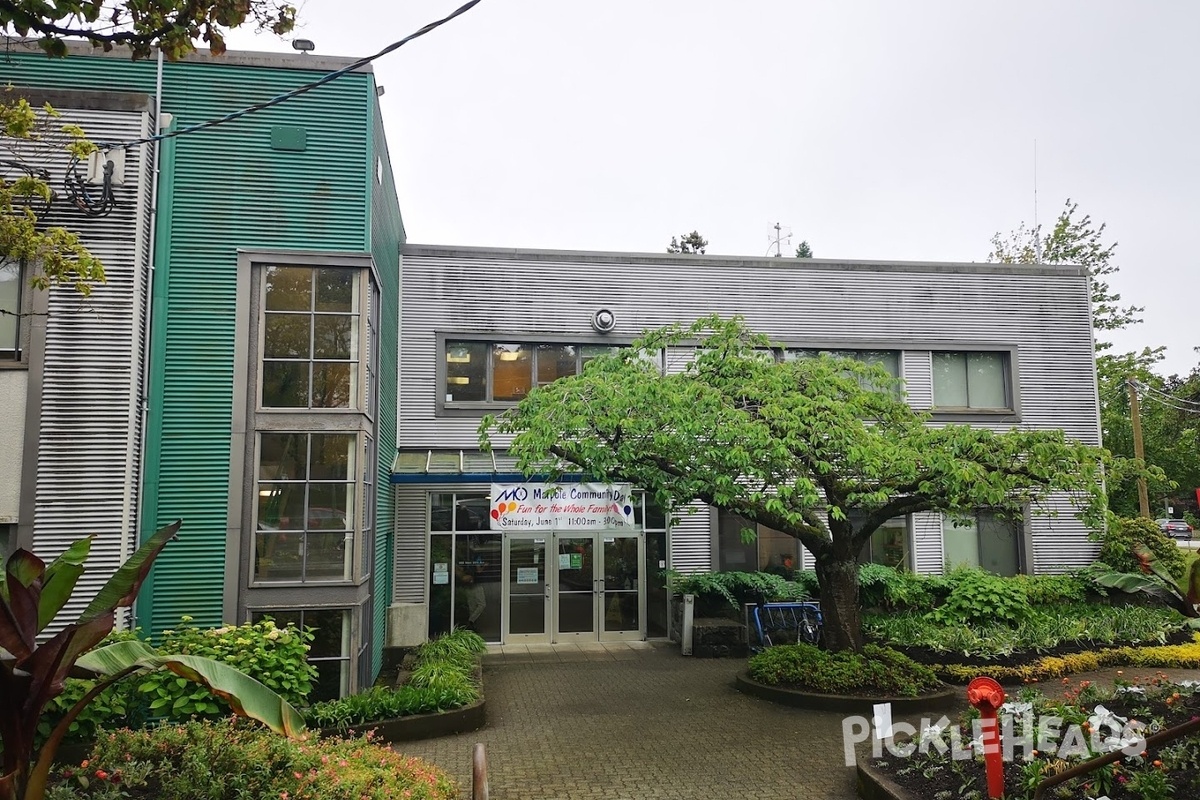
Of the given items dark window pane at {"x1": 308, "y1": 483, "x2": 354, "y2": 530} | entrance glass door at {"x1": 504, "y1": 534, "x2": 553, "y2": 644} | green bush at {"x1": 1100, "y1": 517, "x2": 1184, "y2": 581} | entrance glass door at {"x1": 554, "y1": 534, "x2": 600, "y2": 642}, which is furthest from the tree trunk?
green bush at {"x1": 1100, "y1": 517, "x2": 1184, "y2": 581}

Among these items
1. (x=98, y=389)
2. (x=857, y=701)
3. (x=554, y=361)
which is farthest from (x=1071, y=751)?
(x=554, y=361)

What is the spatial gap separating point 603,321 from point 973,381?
26.5 ft

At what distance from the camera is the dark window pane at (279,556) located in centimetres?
1033

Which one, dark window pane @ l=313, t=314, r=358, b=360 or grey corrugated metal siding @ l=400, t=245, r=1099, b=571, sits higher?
grey corrugated metal siding @ l=400, t=245, r=1099, b=571

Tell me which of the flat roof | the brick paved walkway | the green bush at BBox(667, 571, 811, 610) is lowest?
the brick paved walkway

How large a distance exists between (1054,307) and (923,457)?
10730 millimetres

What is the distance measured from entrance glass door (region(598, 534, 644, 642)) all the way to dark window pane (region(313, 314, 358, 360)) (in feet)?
23.1

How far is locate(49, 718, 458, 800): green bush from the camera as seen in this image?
6.14 meters

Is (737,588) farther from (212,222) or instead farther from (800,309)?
(212,222)

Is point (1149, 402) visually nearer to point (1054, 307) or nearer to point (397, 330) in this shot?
point (1054, 307)

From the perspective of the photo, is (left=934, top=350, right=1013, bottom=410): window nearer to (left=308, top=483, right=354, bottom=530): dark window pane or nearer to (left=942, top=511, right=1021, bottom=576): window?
(left=942, top=511, right=1021, bottom=576): window

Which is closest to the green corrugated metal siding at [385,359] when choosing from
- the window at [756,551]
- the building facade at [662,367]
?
the building facade at [662,367]

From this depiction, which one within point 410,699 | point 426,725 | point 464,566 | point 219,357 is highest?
point 219,357

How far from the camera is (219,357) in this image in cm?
1060
